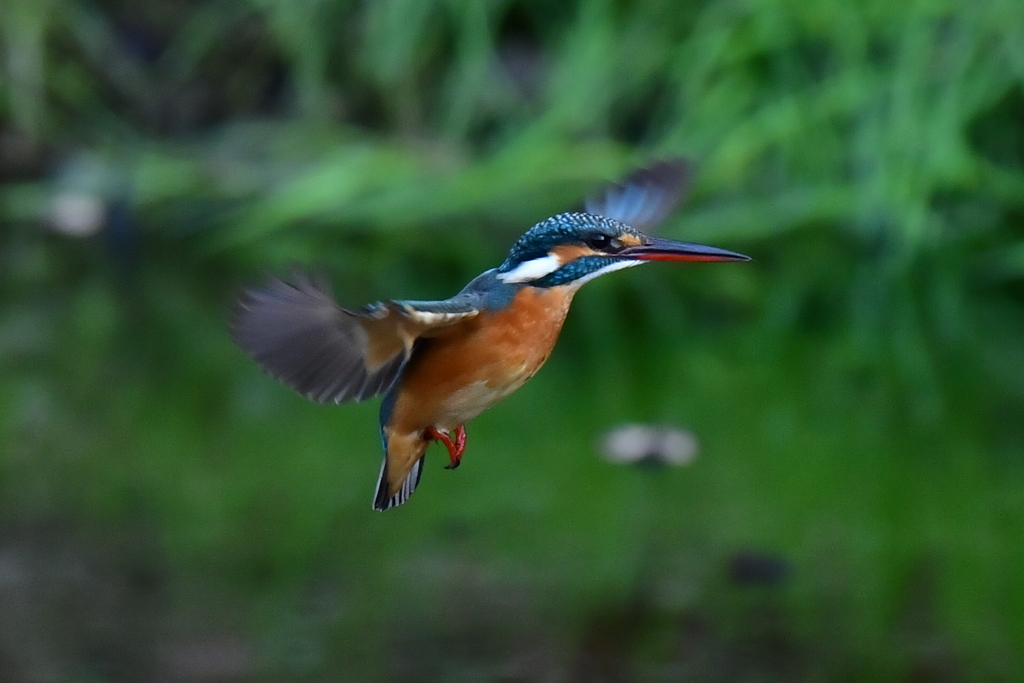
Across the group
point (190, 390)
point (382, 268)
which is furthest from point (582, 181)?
point (190, 390)

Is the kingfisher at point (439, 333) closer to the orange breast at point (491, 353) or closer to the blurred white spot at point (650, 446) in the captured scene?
the orange breast at point (491, 353)

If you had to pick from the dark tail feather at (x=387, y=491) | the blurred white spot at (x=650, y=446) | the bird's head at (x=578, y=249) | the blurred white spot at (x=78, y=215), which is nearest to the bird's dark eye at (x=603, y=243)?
the bird's head at (x=578, y=249)

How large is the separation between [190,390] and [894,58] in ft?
7.29

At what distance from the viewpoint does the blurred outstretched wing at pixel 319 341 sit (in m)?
0.99

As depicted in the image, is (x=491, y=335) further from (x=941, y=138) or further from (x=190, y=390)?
(x=941, y=138)

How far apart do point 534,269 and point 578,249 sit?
36 mm

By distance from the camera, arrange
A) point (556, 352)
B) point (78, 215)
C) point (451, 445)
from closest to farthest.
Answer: point (451, 445), point (556, 352), point (78, 215)

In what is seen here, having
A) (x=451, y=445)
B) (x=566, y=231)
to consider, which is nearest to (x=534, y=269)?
(x=566, y=231)

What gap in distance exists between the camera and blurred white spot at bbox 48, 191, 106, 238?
16.3ft

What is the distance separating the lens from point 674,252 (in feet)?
3.34

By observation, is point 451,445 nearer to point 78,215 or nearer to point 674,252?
point 674,252

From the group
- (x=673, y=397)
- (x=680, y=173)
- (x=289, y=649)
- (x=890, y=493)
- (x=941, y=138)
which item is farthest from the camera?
(x=941, y=138)

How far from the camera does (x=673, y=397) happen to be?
11.5 ft

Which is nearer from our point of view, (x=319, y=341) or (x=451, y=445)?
(x=319, y=341)
